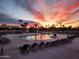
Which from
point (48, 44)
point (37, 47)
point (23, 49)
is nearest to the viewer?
point (23, 49)

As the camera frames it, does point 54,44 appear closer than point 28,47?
No

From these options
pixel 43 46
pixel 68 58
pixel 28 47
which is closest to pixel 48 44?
pixel 43 46

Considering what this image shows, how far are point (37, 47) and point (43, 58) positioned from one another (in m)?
6.56

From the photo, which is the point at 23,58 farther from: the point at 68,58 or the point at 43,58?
the point at 68,58

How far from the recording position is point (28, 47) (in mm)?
19953

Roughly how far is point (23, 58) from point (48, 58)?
2.40 m

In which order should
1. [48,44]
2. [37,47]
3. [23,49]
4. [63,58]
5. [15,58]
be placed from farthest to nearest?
1. [48,44]
2. [37,47]
3. [23,49]
4. [63,58]
5. [15,58]

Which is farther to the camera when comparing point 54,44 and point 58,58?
point 54,44

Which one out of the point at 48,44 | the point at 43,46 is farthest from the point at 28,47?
the point at 48,44

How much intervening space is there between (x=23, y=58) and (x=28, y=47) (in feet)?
15.8

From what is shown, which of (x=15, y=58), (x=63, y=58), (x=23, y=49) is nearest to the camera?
(x=15, y=58)

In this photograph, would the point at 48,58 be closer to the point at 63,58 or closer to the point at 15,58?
the point at 63,58

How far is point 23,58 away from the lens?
15164mm

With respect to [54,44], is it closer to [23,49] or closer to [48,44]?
[48,44]
